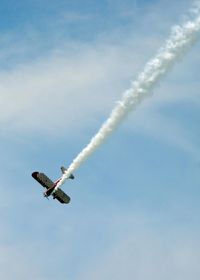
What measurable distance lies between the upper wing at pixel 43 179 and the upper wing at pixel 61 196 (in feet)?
5.38

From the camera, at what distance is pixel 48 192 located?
13125 centimetres

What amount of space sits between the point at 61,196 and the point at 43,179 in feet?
12.9

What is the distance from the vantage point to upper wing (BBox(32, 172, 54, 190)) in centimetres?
13300

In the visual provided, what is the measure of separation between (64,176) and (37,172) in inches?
504

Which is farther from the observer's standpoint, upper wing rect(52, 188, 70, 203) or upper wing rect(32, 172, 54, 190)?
upper wing rect(52, 188, 70, 203)

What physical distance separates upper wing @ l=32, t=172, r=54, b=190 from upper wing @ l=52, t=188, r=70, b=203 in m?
1.64

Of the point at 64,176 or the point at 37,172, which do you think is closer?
the point at 64,176

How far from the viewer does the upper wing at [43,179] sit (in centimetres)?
13300

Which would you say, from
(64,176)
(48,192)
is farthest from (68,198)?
(64,176)

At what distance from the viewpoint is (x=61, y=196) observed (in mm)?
135250

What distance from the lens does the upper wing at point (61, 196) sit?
13425 cm

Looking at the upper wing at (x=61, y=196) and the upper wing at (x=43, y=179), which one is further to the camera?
the upper wing at (x=61, y=196)

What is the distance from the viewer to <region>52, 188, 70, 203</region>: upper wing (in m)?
134

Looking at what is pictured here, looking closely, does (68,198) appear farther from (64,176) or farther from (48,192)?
(64,176)
